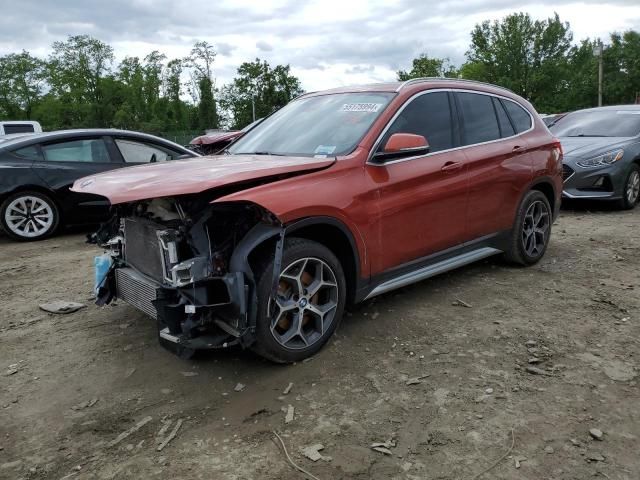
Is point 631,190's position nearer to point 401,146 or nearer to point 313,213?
point 401,146

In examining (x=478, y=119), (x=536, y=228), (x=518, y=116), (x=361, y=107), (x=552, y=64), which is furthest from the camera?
(x=552, y=64)

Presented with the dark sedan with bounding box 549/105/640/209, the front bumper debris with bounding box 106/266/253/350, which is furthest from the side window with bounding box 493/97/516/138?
the dark sedan with bounding box 549/105/640/209

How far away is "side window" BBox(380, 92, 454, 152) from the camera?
419 cm

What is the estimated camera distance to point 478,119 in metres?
4.89

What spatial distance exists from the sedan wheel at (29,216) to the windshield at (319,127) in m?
3.92

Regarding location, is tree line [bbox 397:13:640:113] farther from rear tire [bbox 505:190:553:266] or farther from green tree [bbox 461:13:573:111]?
rear tire [bbox 505:190:553:266]

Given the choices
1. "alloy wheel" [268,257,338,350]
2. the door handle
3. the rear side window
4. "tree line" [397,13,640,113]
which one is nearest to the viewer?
"alloy wheel" [268,257,338,350]

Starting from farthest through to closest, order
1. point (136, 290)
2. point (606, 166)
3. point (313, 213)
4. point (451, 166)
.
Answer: point (606, 166), point (451, 166), point (136, 290), point (313, 213)

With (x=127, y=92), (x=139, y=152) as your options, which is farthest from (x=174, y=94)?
(x=139, y=152)

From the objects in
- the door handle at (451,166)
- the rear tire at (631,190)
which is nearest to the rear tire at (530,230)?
the door handle at (451,166)

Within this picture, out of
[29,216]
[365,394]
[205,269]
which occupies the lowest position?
[365,394]

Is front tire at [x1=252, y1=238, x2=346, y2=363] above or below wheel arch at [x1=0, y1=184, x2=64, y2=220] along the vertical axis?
below

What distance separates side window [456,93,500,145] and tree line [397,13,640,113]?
1850 inches

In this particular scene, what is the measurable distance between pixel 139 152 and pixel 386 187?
5226 mm
